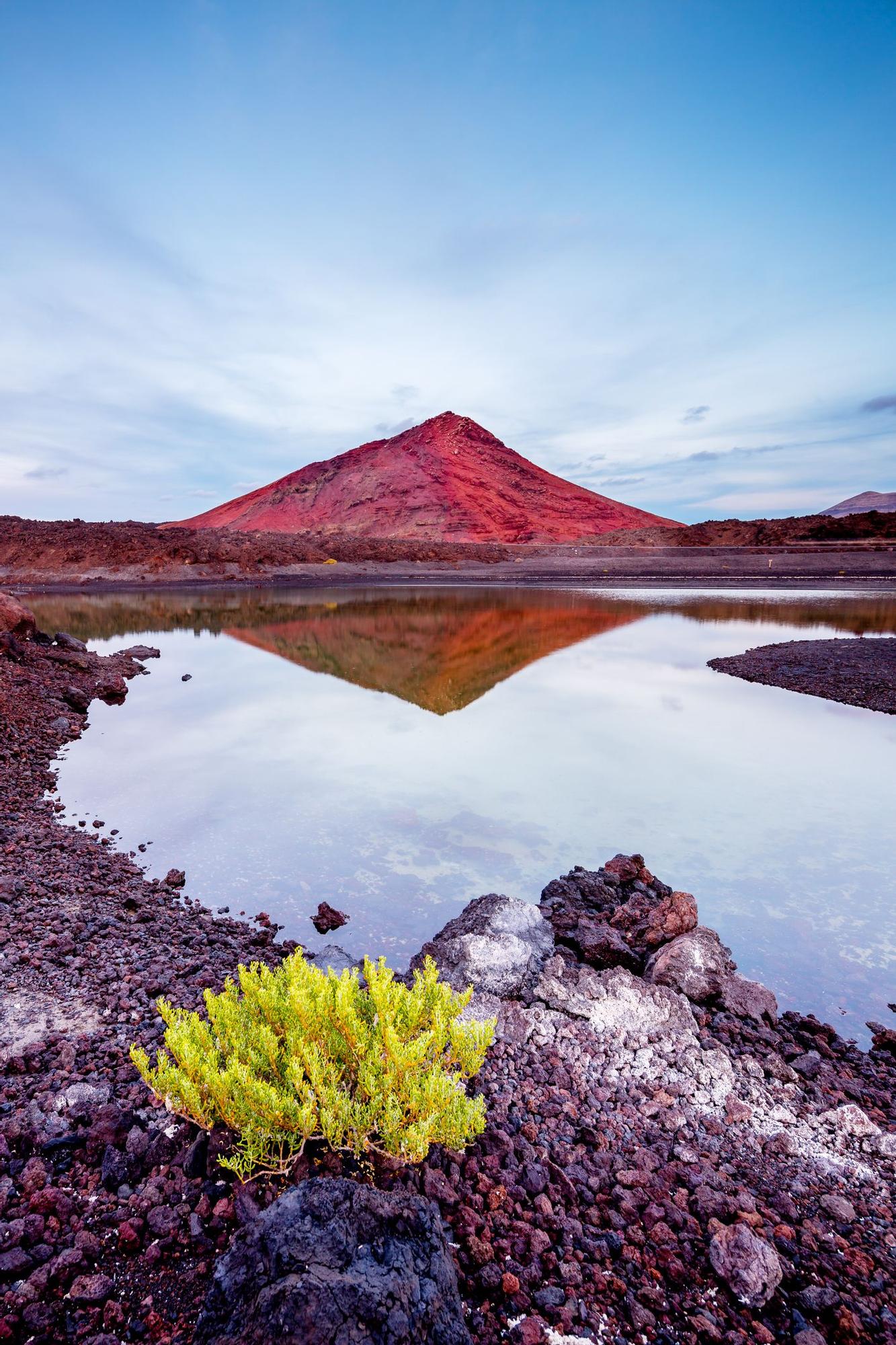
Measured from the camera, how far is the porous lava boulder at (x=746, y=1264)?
8.11 ft

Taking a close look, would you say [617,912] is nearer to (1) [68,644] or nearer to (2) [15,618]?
(2) [15,618]

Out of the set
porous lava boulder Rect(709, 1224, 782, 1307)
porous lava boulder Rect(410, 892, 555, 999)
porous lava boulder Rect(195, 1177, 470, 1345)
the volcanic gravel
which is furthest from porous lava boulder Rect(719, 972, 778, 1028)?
the volcanic gravel

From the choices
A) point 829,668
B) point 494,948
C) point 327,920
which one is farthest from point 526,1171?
point 829,668

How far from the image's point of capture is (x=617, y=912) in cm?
562

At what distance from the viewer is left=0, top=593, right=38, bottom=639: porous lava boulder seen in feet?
56.5

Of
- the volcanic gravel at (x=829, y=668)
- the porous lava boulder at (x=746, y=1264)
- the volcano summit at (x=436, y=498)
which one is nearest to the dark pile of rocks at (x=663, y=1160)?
the porous lava boulder at (x=746, y=1264)

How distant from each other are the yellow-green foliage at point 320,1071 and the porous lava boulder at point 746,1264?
1.02 meters

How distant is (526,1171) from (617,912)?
2.84 meters

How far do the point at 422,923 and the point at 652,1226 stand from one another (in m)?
3.12

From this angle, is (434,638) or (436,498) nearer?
(434,638)

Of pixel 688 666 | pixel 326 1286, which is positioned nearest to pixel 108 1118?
pixel 326 1286

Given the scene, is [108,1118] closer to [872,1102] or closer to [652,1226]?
[652,1226]

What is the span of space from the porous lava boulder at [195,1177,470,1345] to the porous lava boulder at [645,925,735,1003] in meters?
2.67

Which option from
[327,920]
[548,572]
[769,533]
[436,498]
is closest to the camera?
[327,920]
